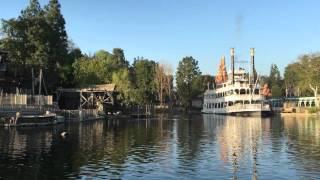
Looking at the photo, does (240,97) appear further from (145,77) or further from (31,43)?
(31,43)

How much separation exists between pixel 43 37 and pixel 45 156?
62262 mm

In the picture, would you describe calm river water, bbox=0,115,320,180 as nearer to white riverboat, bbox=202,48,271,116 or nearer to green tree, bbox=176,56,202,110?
white riverboat, bbox=202,48,271,116

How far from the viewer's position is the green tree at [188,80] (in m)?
178

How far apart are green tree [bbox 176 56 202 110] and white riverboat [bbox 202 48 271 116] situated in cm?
1829

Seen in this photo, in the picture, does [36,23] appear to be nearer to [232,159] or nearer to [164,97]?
[232,159]

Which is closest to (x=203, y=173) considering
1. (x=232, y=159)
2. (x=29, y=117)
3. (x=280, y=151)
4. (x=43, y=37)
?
(x=232, y=159)

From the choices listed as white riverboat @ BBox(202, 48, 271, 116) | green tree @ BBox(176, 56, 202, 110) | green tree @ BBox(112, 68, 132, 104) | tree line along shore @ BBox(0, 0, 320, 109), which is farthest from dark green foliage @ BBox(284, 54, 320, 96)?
green tree @ BBox(112, 68, 132, 104)

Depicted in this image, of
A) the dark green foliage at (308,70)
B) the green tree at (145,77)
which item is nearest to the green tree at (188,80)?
the green tree at (145,77)

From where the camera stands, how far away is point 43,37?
100 metres

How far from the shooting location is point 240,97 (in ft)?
455

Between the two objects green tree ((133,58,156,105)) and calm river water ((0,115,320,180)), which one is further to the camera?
green tree ((133,58,156,105))

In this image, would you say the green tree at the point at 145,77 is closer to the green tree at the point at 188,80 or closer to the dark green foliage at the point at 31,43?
the green tree at the point at 188,80

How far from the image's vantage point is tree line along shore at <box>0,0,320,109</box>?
324 ft

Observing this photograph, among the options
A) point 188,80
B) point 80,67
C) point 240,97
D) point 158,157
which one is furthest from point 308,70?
point 158,157
